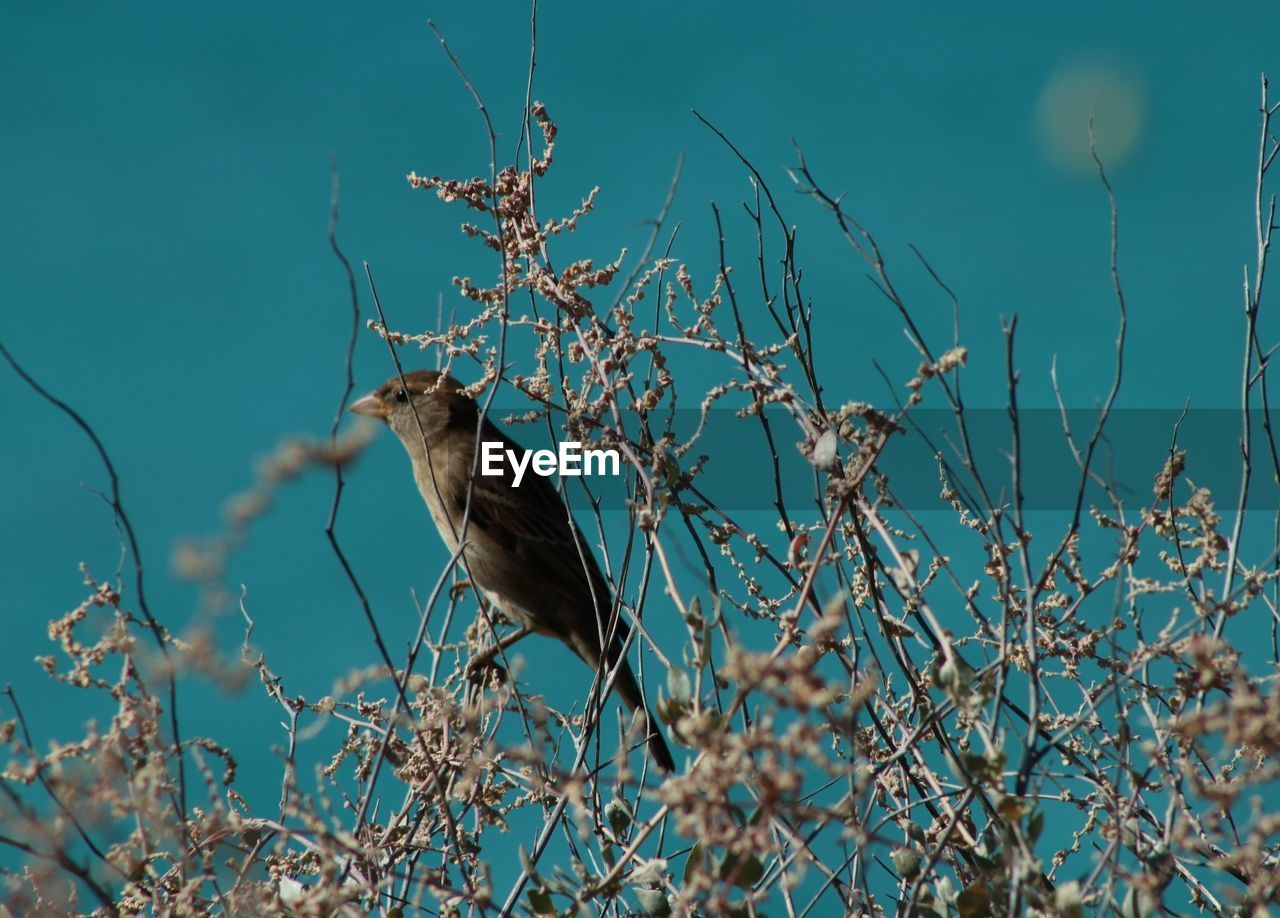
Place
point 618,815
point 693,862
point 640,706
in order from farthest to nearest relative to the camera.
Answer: point 640,706 → point 618,815 → point 693,862

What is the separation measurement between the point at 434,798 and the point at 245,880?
768 mm

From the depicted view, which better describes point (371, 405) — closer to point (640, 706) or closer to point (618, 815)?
point (640, 706)

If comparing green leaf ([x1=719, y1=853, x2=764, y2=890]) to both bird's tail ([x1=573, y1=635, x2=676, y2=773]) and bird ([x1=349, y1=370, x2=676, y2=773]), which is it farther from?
bird ([x1=349, y1=370, x2=676, y2=773])

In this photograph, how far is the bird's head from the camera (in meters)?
6.45

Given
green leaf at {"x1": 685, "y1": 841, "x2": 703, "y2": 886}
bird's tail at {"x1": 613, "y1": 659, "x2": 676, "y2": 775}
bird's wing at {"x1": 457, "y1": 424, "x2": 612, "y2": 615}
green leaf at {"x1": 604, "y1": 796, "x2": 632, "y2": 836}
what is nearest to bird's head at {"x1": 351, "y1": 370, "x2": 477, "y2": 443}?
bird's wing at {"x1": 457, "y1": 424, "x2": 612, "y2": 615}

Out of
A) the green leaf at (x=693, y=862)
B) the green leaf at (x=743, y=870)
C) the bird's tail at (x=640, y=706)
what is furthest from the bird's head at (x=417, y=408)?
the green leaf at (x=743, y=870)

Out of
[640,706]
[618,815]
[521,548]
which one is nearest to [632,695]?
[640,706]

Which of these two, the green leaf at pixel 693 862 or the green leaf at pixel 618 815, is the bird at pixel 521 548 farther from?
the green leaf at pixel 693 862

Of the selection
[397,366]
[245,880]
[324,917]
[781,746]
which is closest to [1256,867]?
[781,746]

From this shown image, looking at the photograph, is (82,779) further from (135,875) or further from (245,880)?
(245,880)

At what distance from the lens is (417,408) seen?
646cm

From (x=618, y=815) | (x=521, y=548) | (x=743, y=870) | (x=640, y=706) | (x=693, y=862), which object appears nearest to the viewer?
(x=743, y=870)

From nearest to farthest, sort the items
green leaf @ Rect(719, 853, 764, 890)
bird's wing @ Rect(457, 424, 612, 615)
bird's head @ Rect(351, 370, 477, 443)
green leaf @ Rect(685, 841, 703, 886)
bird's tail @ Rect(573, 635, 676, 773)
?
green leaf @ Rect(719, 853, 764, 890)
green leaf @ Rect(685, 841, 703, 886)
bird's tail @ Rect(573, 635, 676, 773)
bird's wing @ Rect(457, 424, 612, 615)
bird's head @ Rect(351, 370, 477, 443)

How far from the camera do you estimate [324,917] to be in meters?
2.04
